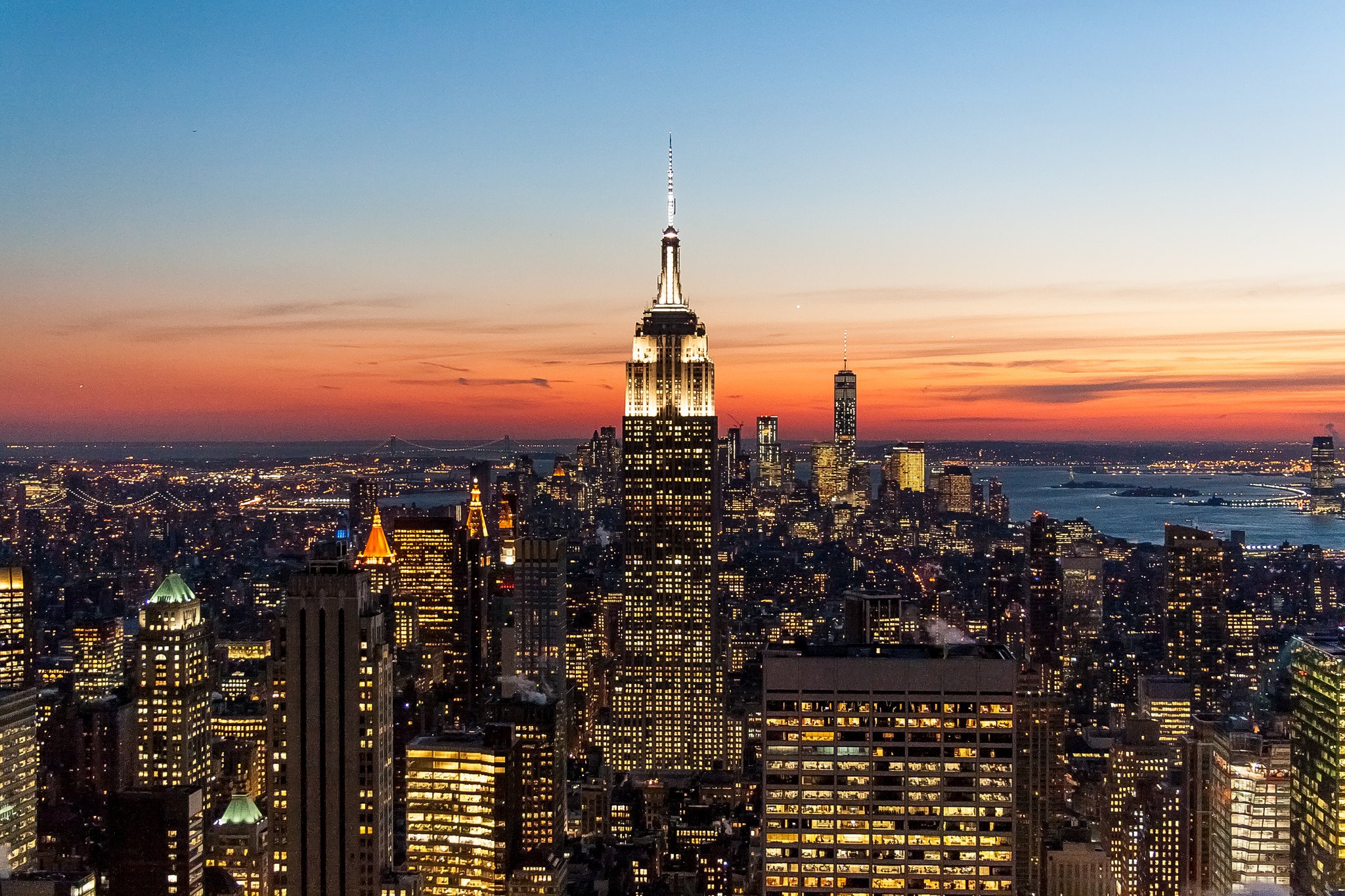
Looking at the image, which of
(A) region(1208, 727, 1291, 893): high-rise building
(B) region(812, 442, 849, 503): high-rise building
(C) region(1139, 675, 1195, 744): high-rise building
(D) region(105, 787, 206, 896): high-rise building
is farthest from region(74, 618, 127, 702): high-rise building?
(B) region(812, 442, 849, 503): high-rise building

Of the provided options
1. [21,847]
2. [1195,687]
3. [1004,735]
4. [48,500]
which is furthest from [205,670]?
[1195,687]

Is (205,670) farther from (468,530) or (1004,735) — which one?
(1004,735)

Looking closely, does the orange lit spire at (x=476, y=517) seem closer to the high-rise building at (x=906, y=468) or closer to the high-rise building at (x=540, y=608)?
the high-rise building at (x=540, y=608)

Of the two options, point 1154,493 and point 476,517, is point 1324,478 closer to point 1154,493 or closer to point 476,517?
point 1154,493

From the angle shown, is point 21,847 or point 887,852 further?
point 21,847

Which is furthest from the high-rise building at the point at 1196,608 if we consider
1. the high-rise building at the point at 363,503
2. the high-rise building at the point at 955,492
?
the high-rise building at the point at 363,503

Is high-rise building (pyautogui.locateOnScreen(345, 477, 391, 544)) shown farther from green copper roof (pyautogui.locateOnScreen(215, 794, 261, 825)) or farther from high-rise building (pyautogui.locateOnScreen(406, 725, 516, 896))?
green copper roof (pyautogui.locateOnScreen(215, 794, 261, 825))

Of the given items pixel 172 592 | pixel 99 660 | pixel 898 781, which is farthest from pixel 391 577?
pixel 898 781
